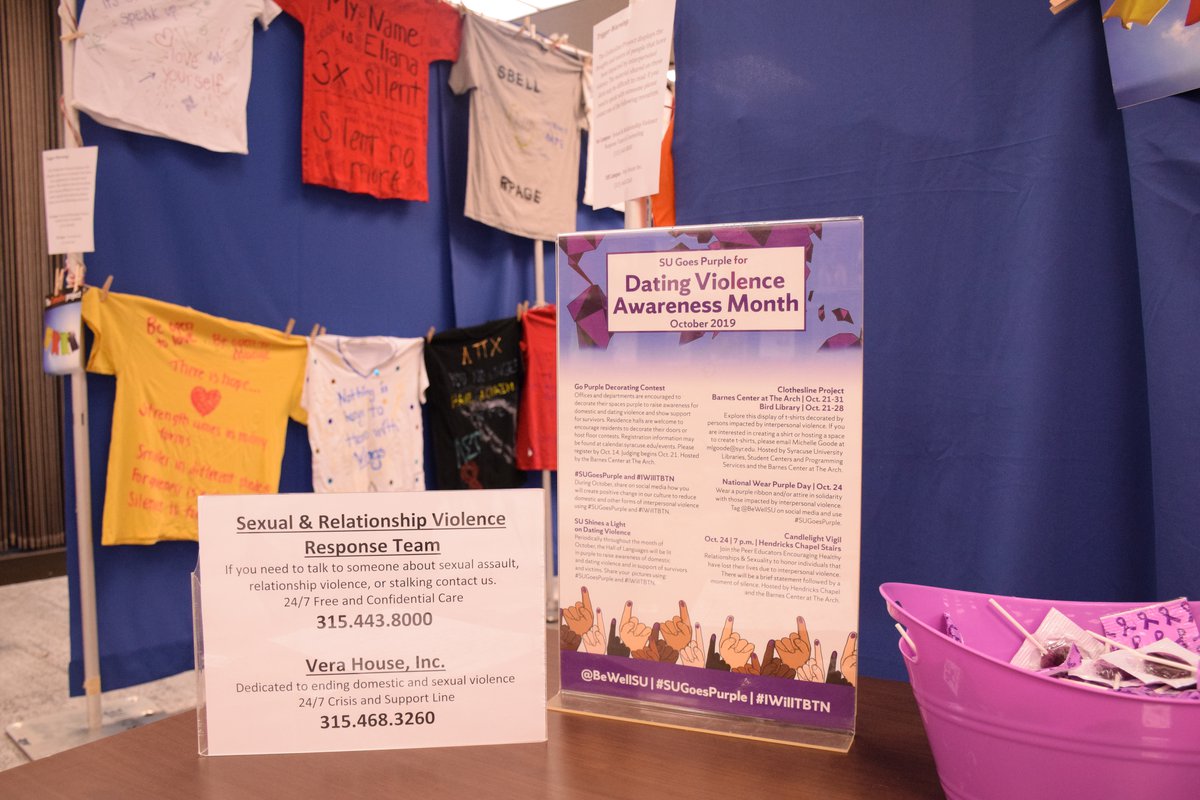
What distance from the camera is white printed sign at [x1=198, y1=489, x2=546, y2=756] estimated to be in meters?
0.72

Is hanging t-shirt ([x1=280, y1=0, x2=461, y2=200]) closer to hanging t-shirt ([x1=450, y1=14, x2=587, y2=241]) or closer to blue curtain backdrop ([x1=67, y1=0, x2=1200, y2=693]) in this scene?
hanging t-shirt ([x1=450, y1=14, x2=587, y2=241])

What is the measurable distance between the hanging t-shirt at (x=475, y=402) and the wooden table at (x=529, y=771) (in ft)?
8.91

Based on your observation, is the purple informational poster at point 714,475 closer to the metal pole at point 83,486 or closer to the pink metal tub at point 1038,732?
the pink metal tub at point 1038,732

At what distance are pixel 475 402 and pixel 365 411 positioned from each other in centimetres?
51

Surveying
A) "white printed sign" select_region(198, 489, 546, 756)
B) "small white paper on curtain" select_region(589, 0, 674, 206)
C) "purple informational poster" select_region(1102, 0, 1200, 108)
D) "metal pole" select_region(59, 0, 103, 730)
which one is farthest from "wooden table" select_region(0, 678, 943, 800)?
"metal pole" select_region(59, 0, 103, 730)

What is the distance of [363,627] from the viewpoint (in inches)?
28.7

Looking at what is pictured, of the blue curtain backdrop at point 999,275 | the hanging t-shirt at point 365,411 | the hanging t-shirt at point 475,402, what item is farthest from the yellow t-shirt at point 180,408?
the blue curtain backdrop at point 999,275

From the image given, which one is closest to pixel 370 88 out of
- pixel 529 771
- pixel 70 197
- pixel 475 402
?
pixel 70 197

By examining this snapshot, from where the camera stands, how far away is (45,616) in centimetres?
392

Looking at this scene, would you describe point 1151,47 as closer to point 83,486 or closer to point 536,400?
point 83,486

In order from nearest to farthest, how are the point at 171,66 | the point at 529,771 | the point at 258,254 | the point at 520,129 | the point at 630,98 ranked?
1. the point at 529,771
2. the point at 630,98
3. the point at 171,66
4. the point at 258,254
5. the point at 520,129

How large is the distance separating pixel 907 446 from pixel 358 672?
767mm

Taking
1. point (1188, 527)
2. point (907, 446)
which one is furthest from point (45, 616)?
point (1188, 527)

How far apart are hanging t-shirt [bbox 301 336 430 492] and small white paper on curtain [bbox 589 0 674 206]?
77.5 inches
